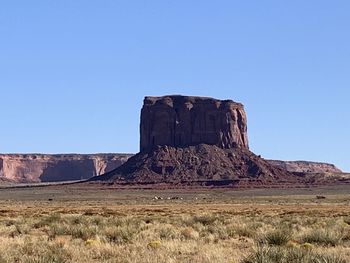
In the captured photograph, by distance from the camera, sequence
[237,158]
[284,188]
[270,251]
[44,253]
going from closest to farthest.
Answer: [270,251]
[44,253]
[284,188]
[237,158]

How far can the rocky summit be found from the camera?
152 meters

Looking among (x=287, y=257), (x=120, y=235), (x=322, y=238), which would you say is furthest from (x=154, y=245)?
(x=287, y=257)

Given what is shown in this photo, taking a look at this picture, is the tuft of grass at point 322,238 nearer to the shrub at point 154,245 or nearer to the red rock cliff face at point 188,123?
the shrub at point 154,245

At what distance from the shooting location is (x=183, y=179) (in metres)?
150

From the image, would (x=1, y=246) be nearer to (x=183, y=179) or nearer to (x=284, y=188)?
(x=284, y=188)

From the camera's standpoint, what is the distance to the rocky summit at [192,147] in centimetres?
15250

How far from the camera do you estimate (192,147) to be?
162m

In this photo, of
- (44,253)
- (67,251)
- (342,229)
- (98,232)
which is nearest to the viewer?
(44,253)

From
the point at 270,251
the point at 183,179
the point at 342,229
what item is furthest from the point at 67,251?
the point at 183,179

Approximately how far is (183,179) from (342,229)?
409ft

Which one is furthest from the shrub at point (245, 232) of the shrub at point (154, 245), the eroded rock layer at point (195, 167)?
the eroded rock layer at point (195, 167)

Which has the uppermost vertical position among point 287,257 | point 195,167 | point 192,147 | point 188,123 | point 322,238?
point 188,123

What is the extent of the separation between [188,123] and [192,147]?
19.1ft

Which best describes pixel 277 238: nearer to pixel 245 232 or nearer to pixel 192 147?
pixel 245 232
